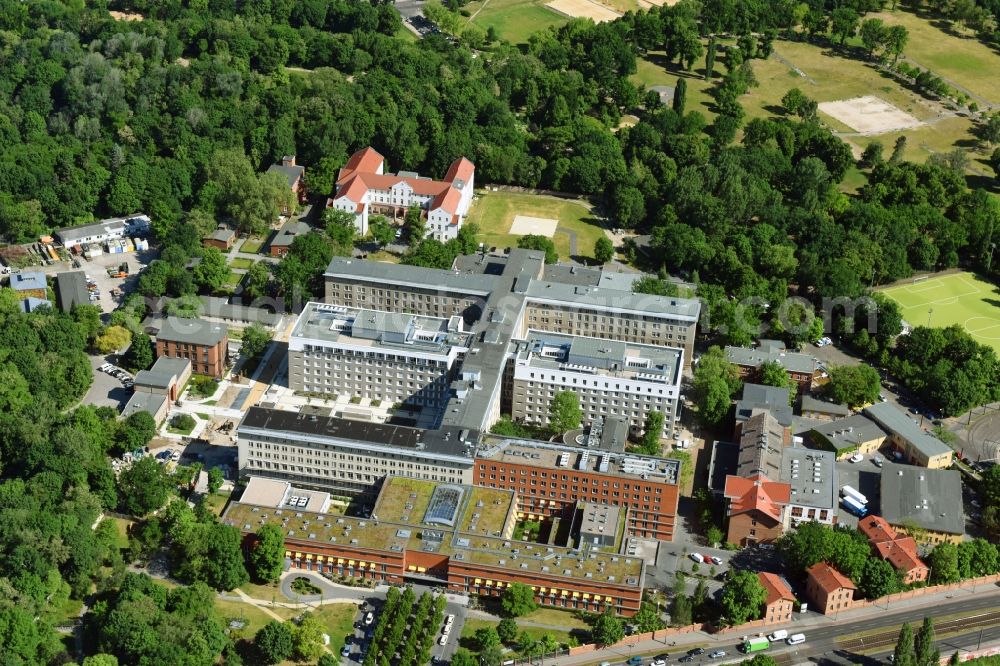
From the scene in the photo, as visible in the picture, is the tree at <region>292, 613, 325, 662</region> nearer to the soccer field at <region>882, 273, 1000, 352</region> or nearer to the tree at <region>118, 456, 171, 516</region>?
the tree at <region>118, 456, 171, 516</region>

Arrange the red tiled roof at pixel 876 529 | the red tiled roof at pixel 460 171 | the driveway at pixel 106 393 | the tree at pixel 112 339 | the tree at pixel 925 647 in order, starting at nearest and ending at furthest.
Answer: the tree at pixel 925 647
the red tiled roof at pixel 876 529
the driveway at pixel 106 393
the tree at pixel 112 339
the red tiled roof at pixel 460 171

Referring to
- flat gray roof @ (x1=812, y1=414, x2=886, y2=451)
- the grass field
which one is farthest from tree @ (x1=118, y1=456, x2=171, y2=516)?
flat gray roof @ (x1=812, y1=414, x2=886, y2=451)

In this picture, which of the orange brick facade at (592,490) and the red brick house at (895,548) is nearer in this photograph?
the red brick house at (895,548)

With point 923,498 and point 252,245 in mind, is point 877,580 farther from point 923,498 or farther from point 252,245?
point 252,245

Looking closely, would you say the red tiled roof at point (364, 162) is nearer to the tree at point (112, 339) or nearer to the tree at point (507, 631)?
the tree at point (112, 339)

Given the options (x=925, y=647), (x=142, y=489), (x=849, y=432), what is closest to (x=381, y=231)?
(x=142, y=489)

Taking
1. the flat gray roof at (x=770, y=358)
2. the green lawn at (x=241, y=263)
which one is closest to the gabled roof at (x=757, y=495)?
the flat gray roof at (x=770, y=358)
